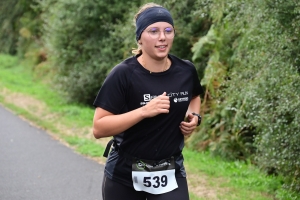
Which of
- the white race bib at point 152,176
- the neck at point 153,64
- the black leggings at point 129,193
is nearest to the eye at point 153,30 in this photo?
the neck at point 153,64

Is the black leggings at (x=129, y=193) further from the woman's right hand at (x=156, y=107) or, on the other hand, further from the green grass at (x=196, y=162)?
the green grass at (x=196, y=162)

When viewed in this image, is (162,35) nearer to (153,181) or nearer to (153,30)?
(153,30)

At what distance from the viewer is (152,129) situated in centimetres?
374

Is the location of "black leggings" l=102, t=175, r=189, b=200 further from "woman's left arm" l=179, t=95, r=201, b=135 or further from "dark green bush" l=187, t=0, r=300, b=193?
"dark green bush" l=187, t=0, r=300, b=193

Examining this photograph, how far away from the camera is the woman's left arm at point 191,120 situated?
12.5 ft

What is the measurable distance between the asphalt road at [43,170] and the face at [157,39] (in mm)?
4026

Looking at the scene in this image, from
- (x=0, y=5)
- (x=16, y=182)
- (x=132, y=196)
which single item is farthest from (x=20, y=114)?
(x=0, y=5)

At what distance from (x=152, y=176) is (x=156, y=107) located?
1.61 ft

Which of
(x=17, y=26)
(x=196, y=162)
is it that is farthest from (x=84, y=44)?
(x=17, y=26)

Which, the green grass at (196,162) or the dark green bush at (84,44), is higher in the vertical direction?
the dark green bush at (84,44)

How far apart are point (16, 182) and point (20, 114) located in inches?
268

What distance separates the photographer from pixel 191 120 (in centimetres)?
398

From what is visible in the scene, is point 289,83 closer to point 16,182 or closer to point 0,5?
point 16,182

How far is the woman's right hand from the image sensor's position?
3543 mm
